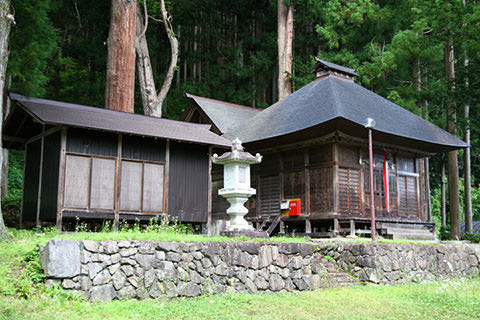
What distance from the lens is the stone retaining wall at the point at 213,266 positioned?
8.30 m

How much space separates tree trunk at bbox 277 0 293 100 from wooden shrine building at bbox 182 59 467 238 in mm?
6383

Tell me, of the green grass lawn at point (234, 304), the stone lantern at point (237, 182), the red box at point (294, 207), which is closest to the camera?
the green grass lawn at point (234, 304)

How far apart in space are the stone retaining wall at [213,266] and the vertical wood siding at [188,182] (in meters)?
4.82

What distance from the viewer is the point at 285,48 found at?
93.5ft

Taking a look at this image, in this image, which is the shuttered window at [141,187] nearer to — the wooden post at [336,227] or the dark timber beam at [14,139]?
the dark timber beam at [14,139]

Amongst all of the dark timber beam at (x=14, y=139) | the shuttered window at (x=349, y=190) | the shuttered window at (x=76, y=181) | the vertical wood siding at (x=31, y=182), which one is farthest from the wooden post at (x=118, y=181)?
the shuttered window at (x=349, y=190)

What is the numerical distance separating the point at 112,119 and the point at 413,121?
39.8ft

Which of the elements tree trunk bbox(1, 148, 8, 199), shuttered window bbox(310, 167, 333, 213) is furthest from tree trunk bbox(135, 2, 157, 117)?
shuttered window bbox(310, 167, 333, 213)

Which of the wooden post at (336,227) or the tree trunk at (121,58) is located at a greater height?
the tree trunk at (121,58)

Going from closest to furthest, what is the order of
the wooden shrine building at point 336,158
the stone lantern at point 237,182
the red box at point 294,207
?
the stone lantern at point 237,182 < the wooden shrine building at point 336,158 < the red box at point 294,207

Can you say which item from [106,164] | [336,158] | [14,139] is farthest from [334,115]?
[14,139]

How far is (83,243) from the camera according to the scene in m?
8.45

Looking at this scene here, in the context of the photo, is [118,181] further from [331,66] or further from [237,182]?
[331,66]

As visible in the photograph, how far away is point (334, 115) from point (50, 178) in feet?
29.2
